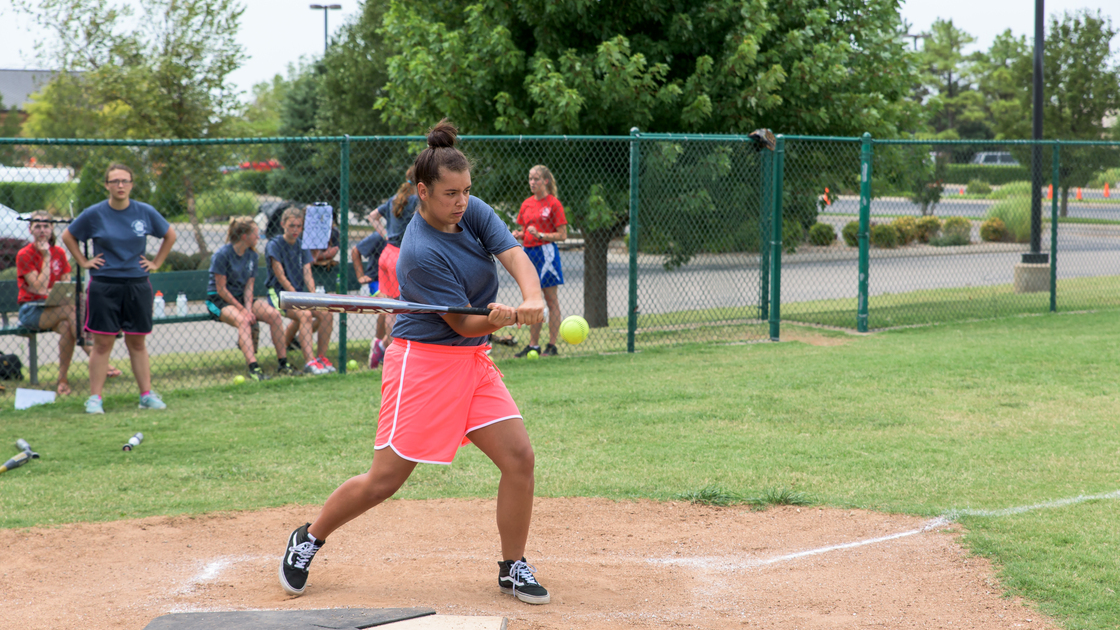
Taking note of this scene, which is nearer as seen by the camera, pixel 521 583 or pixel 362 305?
pixel 362 305

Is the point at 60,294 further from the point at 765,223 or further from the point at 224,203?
the point at 224,203

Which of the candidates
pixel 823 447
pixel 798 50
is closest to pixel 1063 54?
pixel 798 50

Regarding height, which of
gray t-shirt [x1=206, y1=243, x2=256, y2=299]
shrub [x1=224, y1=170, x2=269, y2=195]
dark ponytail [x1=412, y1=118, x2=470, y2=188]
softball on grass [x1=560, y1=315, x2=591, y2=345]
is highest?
shrub [x1=224, y1=170, x2=269, y2=195]

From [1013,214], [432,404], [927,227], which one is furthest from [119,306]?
[1013,214]

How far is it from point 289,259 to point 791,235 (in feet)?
22.7

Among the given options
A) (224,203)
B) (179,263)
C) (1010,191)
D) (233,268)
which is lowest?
(179,263)

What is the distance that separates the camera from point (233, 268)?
9.11 m

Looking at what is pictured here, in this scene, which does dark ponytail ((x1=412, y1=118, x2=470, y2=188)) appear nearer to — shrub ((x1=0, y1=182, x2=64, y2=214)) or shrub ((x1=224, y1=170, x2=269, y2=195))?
shrub ((x1=224, y1=170, x2=269, y2=195))

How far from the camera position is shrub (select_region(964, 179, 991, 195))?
48.9ft

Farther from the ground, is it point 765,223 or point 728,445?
point 765,223

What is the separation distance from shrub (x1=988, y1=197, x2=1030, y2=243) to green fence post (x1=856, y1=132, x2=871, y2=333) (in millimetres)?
4642

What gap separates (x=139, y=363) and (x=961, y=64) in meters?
55.9

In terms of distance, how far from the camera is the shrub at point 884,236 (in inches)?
521

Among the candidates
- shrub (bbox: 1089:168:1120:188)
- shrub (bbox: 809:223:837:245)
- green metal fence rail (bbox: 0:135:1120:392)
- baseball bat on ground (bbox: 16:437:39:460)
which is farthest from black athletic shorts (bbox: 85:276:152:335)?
shrub (bbox: 1089:168:1120:188)
